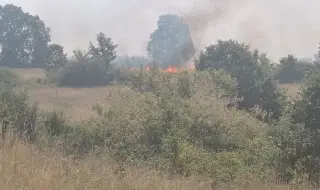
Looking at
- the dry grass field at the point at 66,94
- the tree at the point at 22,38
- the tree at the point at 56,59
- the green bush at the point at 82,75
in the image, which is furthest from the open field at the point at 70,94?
the tree at the point at 22,38

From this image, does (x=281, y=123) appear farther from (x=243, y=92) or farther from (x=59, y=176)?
(x=243, y=92)

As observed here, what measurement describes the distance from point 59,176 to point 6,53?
3843 inches

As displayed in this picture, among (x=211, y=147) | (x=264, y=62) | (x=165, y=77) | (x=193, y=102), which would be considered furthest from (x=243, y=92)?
(x=211, y=147)

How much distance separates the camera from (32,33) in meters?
102

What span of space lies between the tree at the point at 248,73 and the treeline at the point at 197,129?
0.50 feet

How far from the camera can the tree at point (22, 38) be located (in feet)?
315

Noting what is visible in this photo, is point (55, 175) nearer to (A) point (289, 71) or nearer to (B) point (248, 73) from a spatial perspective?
(B) point (248, 73)

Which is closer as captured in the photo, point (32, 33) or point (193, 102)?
point (193, 102)

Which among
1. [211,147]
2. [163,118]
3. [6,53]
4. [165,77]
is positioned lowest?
[211,147]

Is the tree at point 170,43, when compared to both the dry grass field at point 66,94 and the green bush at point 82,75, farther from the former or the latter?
the dry grass field at point 66,94

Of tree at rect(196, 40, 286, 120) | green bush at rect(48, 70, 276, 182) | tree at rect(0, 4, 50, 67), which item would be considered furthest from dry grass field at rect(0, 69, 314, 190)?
tree at rect(0, 4, 50, 67)

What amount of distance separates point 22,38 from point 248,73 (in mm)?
68354

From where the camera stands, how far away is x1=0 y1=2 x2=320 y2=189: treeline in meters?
12.0

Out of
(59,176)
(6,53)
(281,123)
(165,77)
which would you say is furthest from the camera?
(6,53)
